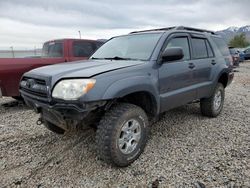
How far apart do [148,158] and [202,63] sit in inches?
84.7

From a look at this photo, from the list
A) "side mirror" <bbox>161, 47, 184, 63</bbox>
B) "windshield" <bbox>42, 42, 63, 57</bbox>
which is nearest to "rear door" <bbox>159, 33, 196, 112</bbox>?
"side mirror" <bbox>161, 47, 184, 63</bbox>

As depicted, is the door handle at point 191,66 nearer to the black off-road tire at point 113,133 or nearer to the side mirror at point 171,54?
the side mirror at point 171,54

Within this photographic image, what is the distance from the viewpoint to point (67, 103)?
2.67 meters

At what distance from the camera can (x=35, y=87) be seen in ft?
10.1

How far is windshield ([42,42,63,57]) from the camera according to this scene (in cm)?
665

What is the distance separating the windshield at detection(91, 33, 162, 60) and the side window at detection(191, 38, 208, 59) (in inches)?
37.3

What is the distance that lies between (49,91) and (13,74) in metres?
3.03

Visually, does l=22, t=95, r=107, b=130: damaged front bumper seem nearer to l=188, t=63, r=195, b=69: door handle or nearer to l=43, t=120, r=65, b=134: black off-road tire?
l=43, t=120, r=65, b=134: black off-road tire

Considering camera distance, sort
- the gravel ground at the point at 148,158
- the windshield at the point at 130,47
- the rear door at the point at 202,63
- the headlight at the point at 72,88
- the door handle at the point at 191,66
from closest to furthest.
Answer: the headlight at the point at 72,88 → the gravel ground at the point at 148,158 → the windshield at the point at 130,47 → the door handle at the point at 191,66 → the rear door at the point at 202,63

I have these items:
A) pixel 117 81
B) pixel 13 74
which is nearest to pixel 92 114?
pixel 117 81

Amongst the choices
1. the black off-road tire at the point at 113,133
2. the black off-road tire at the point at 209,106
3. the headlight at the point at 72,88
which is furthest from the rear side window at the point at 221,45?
the headlight at the point at 72,88

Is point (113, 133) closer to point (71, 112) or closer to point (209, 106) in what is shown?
point (71, 112)

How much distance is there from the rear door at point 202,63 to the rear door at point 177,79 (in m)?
0.18

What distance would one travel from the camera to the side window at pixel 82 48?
6.72 meters
